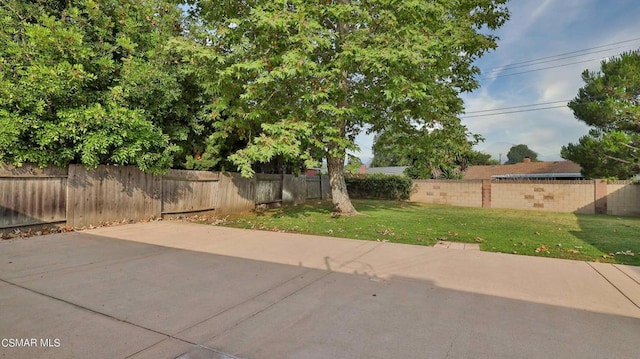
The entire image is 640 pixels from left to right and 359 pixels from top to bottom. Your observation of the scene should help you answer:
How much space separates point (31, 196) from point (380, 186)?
15258 mm

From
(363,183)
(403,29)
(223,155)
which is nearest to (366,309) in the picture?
(403,29)

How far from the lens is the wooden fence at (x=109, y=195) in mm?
6445

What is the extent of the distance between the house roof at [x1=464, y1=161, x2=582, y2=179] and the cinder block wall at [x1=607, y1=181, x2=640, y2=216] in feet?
43.6

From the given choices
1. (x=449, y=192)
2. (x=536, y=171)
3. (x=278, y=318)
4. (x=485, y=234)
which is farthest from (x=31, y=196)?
(x=536, y=171)

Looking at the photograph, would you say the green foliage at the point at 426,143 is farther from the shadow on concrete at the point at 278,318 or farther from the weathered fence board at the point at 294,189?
the shadow on concrete at the point at 278,318

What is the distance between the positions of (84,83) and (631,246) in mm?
10776

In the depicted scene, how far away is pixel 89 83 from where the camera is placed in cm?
728

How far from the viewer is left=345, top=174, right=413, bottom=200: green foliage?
18.4 metres

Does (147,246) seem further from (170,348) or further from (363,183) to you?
(363,183)

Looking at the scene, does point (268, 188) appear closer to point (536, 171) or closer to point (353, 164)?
point (353, 164)

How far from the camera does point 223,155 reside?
1077 cm

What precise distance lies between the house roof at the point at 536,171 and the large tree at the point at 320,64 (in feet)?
73.2

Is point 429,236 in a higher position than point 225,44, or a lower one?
lower

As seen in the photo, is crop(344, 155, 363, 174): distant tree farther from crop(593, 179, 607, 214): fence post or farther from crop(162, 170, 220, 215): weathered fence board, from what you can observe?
crop(593, 179, 607, 214): fence post
